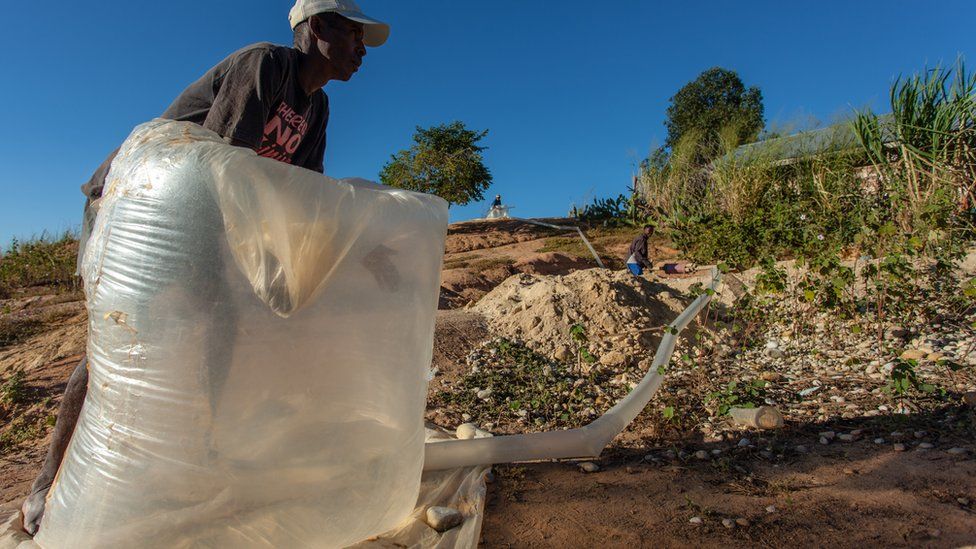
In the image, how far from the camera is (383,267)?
1.24 meters

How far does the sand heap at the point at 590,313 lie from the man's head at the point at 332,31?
2097 millimetres

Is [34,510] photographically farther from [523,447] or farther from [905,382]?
[905,382]

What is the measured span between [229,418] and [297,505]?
23 cm

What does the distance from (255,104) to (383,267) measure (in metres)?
0.58

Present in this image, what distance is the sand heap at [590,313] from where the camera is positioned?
3.46 meters

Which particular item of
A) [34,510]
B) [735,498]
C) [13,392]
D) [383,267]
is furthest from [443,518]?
[13,392]

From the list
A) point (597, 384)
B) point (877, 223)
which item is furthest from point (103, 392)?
point (877, 223)

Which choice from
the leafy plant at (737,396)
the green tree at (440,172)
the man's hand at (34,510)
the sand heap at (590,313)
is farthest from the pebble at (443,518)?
the green tree at (440,172)

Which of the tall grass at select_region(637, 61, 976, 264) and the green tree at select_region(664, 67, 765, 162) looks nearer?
the tall grass at select_region(637, 61, 976, 264)

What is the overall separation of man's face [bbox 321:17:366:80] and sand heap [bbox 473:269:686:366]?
2.07 meters

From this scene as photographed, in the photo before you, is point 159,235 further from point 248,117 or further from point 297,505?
point 297,505

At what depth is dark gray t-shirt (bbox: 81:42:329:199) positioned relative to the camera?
56.4 inches

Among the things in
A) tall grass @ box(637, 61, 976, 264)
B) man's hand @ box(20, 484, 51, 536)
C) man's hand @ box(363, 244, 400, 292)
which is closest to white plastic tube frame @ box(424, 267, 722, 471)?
man's hand @ box(363, 244, 400, 292)

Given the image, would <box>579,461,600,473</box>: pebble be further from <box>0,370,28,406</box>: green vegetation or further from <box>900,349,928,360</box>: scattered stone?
<box>0,370,28,406</box>: green vegetation
